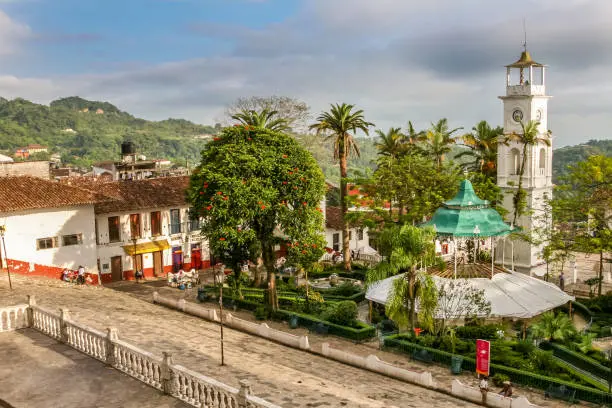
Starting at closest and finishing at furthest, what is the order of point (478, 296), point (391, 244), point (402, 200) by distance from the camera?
point (391, 244) < point (478, 296) < point (402, 200)

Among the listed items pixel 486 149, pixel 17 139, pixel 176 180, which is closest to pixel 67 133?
pixel 17 139

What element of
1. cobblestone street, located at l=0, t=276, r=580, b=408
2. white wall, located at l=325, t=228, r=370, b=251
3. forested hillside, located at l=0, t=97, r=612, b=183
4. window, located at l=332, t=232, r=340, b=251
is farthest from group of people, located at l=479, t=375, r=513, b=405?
forested hillside, located at l=0, t=97, r=612, b=183

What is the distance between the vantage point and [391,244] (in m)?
29.1

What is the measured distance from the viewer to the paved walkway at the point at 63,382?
17.7 metres

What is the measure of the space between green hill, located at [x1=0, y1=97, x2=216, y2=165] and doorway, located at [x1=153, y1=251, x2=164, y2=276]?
301ft

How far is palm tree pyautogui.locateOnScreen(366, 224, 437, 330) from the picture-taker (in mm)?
28047

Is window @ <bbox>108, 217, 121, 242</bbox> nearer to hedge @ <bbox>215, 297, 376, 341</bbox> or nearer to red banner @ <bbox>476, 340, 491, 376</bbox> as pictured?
hedge @ <bbox>215, 297, 376, 341</bbox>

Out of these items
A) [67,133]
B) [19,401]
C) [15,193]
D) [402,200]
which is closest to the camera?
[19,401]

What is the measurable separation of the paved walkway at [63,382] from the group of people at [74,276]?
67.1 ft

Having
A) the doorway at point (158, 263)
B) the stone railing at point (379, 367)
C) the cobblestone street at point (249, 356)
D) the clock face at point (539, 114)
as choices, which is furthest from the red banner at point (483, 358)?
the clock face at point (539, 114)

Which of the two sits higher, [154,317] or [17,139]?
[17,139]

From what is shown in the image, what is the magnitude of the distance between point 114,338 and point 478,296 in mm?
18700

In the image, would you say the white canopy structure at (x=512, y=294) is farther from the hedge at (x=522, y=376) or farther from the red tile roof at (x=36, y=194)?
the red tile roof at (x=36, y=194)

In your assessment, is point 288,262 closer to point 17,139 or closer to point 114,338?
point 114,338
